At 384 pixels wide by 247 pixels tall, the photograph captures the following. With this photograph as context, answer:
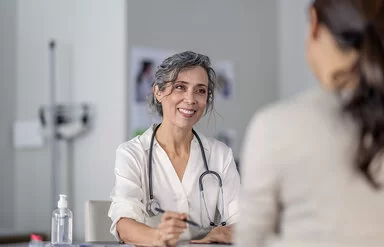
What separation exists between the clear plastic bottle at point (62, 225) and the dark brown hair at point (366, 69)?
1116mm

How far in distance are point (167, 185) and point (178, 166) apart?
76 millimetres

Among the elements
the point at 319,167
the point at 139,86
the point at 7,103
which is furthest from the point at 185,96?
the point at 7,103

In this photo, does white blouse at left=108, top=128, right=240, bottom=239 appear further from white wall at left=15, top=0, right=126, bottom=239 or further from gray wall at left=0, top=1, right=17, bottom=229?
gray wall at left=0, top=1, right=17, bottom=229

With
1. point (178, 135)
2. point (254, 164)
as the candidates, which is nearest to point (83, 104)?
point (178, 135)

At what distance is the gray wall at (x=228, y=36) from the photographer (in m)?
4.66

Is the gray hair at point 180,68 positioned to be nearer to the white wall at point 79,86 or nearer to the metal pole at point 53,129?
the white wall at point 79,86

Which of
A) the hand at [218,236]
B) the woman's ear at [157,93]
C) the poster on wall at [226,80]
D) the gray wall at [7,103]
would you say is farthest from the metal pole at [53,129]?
the hand at [218,236]

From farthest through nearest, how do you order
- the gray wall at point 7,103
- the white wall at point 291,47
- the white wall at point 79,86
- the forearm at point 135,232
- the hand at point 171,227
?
1. the white wall at point 291,47
2. the gray wall at point 7,103
3. the white wall at point 79,86
4. the forearm at point 135,232
5. the hand at point 171,227

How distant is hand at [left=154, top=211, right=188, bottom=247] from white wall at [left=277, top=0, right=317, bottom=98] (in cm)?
377

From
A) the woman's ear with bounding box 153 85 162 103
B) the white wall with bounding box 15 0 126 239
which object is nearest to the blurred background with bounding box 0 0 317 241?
the white wall with bounding box 15 0 126 239

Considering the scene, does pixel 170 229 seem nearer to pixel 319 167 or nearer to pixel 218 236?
pixel 218 236

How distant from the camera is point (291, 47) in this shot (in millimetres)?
5516

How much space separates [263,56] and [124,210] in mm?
3563

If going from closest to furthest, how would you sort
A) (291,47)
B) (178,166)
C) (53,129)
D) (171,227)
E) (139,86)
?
(171,227) < (178,166) < (139,86) < (53,129) < (291,47)
